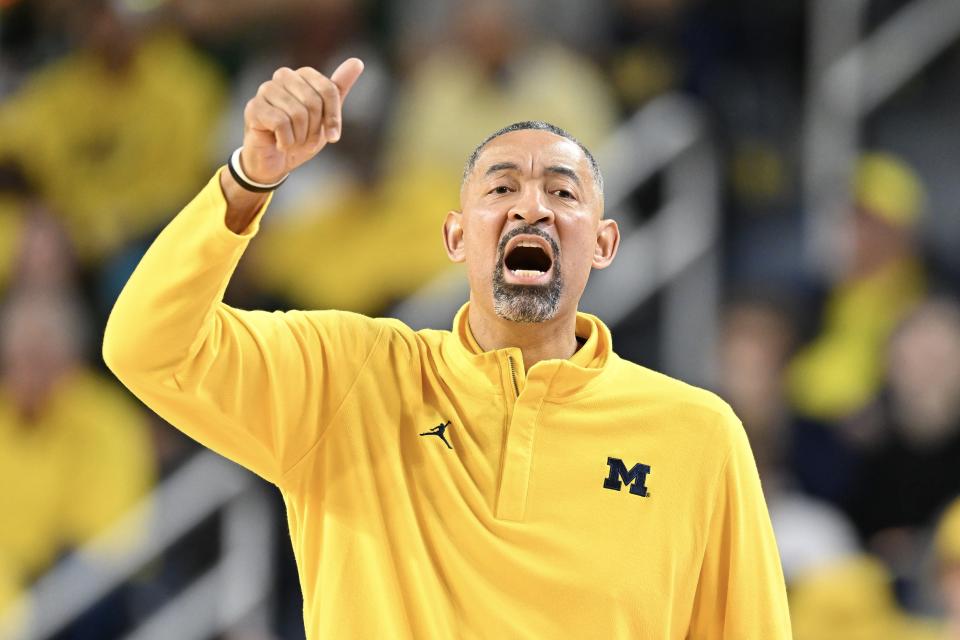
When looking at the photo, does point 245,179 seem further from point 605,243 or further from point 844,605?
point 844,605

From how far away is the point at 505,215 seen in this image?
2486 millimetres

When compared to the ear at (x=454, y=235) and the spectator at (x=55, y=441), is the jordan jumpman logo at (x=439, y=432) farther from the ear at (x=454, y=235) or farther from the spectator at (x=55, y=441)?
the spectator at (x=55, y=441)

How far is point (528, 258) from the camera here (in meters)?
2.61

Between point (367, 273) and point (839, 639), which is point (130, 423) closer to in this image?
point (367, 273)

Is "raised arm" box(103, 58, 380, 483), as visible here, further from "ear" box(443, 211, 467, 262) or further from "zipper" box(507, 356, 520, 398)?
"ear" box(443, 211, 467, 262)

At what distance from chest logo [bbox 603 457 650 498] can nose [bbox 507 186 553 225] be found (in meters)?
0.45

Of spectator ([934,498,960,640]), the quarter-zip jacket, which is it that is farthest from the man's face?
spectator ([934,498,960,640])

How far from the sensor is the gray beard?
7.99ft

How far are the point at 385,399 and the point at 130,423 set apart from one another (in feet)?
10.2

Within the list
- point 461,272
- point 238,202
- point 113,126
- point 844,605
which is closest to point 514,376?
point 238,202

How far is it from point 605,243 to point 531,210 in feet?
0.99

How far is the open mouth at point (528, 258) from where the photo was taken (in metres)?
2.45

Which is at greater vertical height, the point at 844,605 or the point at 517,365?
the point at 844,605

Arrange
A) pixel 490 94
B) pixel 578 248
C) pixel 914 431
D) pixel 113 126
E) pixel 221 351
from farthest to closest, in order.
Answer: pixel 113 126
pixel 490 94
pixel 914 431
pixel 578 248
pixel 221 351
